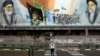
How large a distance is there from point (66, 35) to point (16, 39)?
744 cm

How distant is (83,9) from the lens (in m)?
49.3

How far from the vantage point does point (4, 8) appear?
4991 centimetres

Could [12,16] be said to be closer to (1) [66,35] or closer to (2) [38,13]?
(2) [38,13]

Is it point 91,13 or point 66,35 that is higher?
point 91,13

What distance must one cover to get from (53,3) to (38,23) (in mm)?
3612

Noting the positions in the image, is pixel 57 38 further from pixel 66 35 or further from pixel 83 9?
pixel 83 9

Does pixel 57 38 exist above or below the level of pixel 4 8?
below

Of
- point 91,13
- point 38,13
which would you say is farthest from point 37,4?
point 91,13

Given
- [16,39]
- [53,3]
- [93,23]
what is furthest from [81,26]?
[16,39]

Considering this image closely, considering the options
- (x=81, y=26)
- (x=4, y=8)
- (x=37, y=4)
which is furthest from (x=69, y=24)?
(x=4, y=8)

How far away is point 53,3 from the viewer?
49031 millimetres

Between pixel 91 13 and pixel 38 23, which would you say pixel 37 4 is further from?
pixel 91 13

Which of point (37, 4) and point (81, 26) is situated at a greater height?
point (37, 4)

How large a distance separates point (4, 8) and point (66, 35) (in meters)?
9.99
